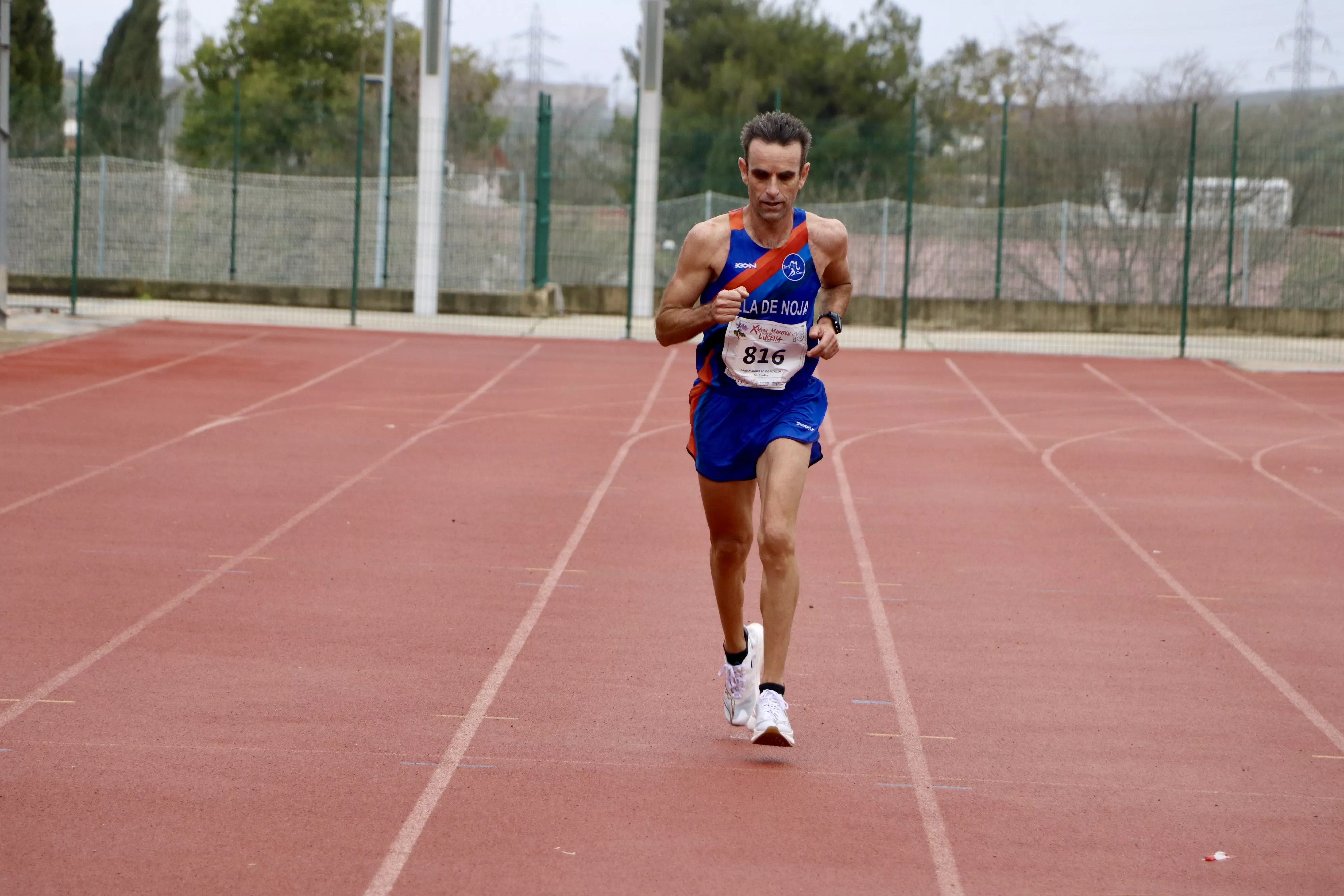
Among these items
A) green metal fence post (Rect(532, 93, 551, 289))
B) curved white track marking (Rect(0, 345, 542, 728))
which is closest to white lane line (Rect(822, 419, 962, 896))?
curved white track marking (Rect(0, 345, 542, 728))

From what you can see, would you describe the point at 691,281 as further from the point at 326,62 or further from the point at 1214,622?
the point at 326,62

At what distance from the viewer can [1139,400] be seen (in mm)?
14867

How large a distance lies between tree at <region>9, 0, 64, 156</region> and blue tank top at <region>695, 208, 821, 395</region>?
21.9 meters

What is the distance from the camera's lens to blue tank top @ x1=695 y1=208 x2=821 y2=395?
469 cm

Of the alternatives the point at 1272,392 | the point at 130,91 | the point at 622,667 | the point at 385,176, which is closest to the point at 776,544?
the point at 622,667

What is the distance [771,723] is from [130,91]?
34.4 meters

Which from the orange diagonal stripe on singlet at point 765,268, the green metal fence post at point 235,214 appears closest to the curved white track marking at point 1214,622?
the orange diagonal stripe on singlet at point 765,268

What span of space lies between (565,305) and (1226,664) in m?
17.8

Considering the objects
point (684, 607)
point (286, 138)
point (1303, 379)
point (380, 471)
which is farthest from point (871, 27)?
point (684, 607)

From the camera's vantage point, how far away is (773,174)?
460 cm

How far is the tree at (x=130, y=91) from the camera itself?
80.9 ft

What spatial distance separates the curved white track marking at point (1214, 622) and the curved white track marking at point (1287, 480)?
1.33m

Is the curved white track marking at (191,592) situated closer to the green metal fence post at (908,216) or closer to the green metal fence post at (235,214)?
the green metal fence post at (908,216)

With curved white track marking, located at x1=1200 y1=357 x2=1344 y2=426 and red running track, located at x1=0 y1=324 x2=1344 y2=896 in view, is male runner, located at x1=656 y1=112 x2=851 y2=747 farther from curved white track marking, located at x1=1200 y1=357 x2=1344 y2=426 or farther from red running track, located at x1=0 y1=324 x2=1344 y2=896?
curved white track marking, located at x1=1200 y1=357 x2=1344 y2=426
